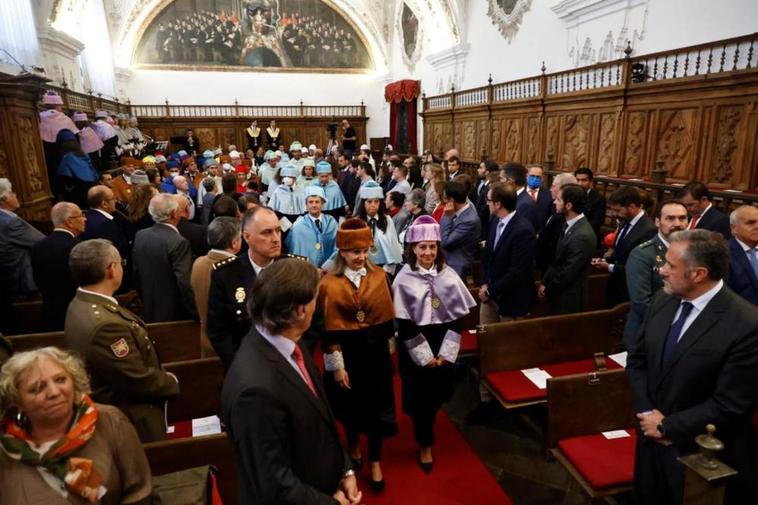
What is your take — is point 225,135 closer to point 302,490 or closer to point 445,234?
point 445,234

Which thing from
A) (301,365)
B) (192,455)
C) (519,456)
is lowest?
(519,456)

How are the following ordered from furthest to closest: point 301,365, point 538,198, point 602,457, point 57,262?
1. point 538,198
2. point 57,262
3. point 602,457
4. point 301,365

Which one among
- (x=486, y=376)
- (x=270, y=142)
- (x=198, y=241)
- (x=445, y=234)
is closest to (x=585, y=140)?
(x=445, y=234)

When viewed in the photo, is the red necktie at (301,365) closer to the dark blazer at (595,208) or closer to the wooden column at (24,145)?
the dark blazer at (595,208)

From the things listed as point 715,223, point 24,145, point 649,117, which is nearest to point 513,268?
point 715,223

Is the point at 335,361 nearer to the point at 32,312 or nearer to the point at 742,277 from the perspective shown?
the point at 742,277

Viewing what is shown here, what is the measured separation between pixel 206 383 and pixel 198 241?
6.46 feet

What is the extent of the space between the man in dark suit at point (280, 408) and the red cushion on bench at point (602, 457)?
159cm

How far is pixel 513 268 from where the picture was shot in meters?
3.91

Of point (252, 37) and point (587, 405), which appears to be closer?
point (587, 405)

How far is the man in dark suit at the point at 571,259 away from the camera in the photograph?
12.8ft

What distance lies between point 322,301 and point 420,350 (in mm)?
738

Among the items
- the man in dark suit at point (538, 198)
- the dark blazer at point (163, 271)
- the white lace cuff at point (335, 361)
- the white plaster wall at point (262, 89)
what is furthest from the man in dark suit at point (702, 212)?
the white plaster wall at point (262, 89)

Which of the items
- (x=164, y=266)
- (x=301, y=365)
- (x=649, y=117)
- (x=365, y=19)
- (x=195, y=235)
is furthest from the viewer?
(x=365, y=19)
